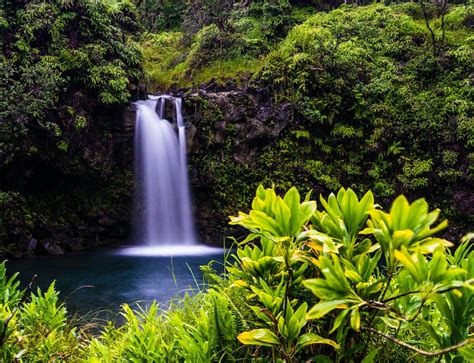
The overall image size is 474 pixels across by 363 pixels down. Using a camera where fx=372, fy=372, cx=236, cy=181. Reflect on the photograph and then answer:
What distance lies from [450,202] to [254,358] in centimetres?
1181

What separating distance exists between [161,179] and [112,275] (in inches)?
196

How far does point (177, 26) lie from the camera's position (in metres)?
21.2

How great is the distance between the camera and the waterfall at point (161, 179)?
12.9 metres

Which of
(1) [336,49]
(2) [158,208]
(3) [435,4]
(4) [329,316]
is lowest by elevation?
(2) [158,208]

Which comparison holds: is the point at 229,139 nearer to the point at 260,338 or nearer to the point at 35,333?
the point at 35,333

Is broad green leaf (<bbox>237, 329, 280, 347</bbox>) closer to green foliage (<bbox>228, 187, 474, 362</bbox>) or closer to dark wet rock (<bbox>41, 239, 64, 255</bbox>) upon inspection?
green foliage (<bbox>228, 187, 474, 362</bbox>)

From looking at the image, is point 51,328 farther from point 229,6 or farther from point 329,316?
point 229,6

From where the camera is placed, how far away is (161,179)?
1318 centimetres

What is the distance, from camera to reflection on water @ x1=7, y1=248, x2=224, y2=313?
22.8ft

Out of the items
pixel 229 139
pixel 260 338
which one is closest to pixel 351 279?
pixel 260 338

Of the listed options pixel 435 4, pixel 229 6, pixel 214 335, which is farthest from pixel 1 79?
pixel 435 4

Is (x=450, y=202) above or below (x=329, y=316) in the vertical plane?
below

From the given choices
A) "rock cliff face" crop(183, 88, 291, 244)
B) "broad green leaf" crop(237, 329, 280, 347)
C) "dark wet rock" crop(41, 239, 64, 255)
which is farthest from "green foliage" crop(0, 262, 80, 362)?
"rock cliff face" crop(183, 88, 291, 244)

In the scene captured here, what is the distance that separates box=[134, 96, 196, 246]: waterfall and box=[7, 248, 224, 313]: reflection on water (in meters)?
1.61
